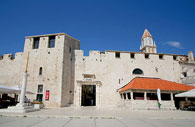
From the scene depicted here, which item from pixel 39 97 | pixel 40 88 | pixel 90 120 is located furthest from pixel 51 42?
pixel 90 120

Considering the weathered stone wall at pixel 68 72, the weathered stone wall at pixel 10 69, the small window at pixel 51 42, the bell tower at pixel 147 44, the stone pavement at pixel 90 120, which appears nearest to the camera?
the stone pavement at pixel 90 120

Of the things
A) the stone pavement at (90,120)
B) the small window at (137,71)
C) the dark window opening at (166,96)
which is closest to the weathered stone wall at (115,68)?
the small window at (137,71)

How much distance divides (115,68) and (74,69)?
7.52 metres

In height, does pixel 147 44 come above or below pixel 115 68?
above

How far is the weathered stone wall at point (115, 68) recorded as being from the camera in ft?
75.4

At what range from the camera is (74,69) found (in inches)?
923

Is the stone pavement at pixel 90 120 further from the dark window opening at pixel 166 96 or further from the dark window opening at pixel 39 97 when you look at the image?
the dark window opening at pixel 166 96

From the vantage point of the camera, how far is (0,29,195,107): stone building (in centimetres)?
2106

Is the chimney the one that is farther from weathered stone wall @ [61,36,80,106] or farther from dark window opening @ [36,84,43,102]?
dark window opening @ [36,84,43,102]

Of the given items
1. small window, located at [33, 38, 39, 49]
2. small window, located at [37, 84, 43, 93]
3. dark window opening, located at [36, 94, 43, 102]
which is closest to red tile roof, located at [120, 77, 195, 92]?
dark window opening, located at [36, 94, 43, 102]

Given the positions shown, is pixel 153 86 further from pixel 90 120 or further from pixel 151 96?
pixel 90 120

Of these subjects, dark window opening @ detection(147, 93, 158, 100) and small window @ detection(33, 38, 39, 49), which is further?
small window @ detection(33, 38, 39, 49)

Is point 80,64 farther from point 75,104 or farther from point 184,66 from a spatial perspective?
point 184,66

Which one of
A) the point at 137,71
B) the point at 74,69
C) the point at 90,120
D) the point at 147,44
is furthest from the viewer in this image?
the point at 147,44
